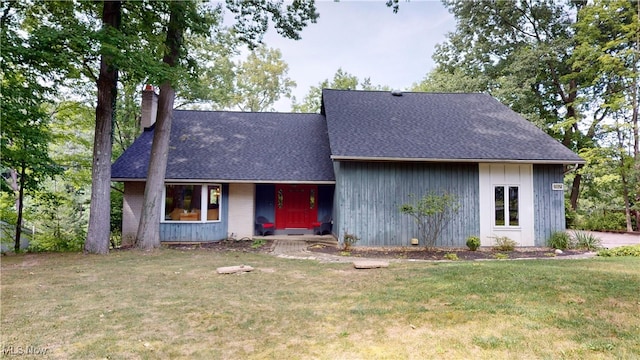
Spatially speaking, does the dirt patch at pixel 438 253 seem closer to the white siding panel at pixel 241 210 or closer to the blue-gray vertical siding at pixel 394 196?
the blue-gray vertical siding at pixel 394 196

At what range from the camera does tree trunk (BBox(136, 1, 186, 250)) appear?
1012 cm

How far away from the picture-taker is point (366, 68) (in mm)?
28266

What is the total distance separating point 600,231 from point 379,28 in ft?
49.0

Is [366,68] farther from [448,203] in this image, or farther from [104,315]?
[104,315]

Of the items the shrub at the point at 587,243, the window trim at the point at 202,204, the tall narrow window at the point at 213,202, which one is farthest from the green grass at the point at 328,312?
the tall narrow window at the point at 213,202

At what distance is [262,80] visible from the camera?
29922 millimetres

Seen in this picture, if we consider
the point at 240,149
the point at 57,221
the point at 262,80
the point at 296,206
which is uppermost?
the point at 262,80

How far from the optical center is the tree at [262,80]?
29.3m

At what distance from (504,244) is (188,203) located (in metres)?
11.0

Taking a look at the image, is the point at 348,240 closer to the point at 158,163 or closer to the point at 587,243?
the point at 158,163

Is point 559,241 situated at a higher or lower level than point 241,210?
lower

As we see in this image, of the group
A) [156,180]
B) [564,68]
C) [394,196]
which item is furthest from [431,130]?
[564,68]

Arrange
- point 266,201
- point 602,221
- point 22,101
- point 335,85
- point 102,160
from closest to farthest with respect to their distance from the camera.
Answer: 1. point 22,101
2. point 102,160
3. point 266,201
4. point 602,221
5. point 335,85

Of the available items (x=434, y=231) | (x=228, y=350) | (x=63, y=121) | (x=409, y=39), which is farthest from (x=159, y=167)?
(x=409, y=39)
